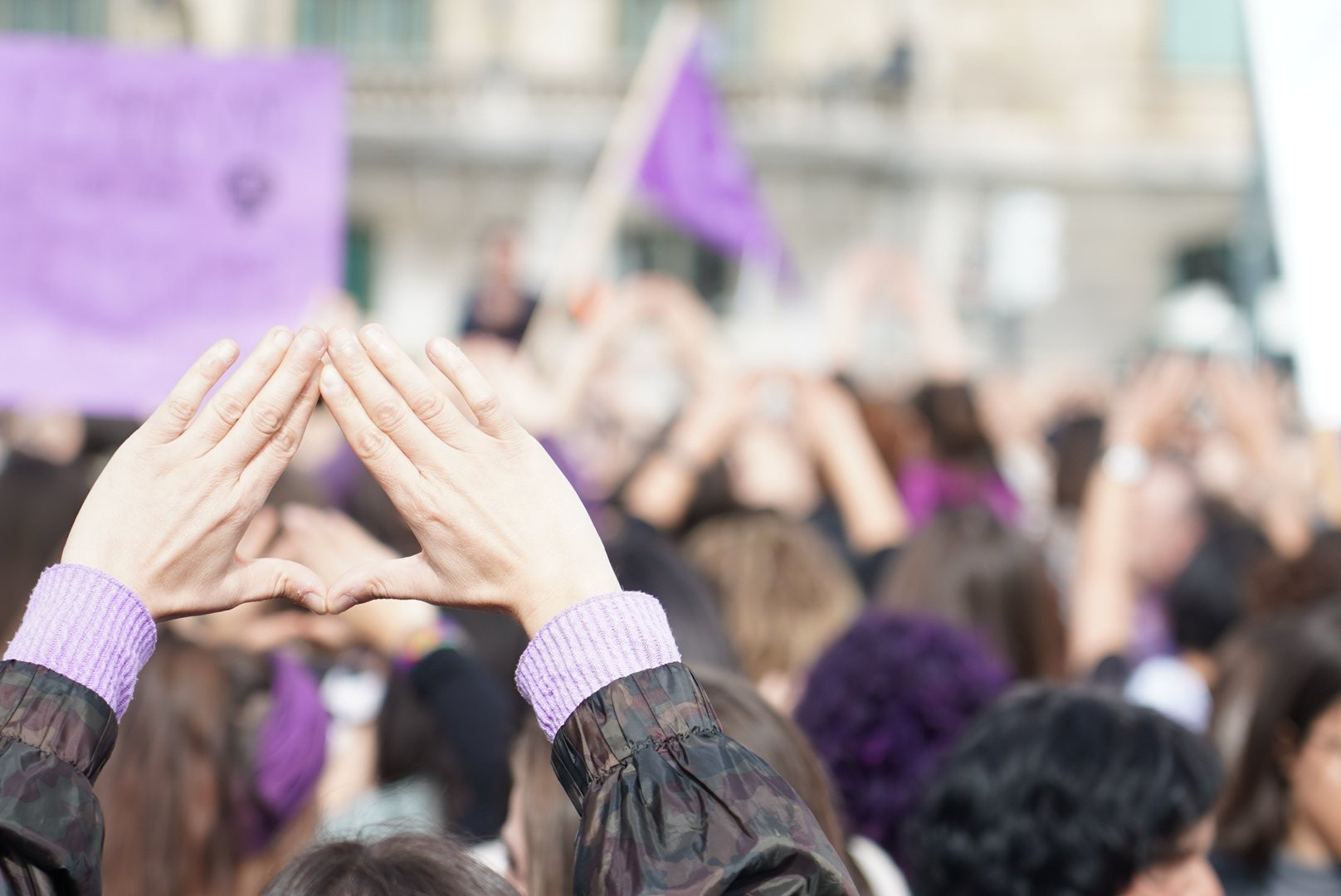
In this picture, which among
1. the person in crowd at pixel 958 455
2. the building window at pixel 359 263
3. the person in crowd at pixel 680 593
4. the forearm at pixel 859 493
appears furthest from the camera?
the building window at pixel 359 263

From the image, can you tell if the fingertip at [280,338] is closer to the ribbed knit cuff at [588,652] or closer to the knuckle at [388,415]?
the knuckle at [388,415]

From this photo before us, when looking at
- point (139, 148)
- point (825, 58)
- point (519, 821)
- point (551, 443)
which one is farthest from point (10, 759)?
point (825, 58)

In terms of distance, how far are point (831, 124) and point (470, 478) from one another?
2079 cm

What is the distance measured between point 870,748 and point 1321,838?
737mm

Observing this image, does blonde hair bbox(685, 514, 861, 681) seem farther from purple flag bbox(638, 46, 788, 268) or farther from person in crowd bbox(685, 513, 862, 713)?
purple flag bbox(638, 46, 788, 268)

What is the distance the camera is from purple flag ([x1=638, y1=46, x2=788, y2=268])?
602 centimetres

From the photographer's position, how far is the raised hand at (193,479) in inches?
45.6

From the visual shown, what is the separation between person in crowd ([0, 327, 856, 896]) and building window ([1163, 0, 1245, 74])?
75.6ft

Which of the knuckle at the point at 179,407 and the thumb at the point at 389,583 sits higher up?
the knuckle at the point at 179,407

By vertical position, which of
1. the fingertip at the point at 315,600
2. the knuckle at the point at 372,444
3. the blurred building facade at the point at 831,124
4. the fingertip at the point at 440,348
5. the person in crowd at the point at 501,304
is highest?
the fingertip at the point at 440,348

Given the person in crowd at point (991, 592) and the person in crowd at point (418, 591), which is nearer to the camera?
the person in crowd at point (418, 591)

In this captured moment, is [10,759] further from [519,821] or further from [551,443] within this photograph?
[551,443]

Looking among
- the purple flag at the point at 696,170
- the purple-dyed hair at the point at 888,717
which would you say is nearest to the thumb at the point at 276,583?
the purple-dyed hair at the point at 888,717

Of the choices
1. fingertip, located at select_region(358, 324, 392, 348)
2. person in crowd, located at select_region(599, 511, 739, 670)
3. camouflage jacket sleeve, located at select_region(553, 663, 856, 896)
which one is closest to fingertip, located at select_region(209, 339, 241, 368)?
fingertip, located at select_region(358, 324, 392, 348)
